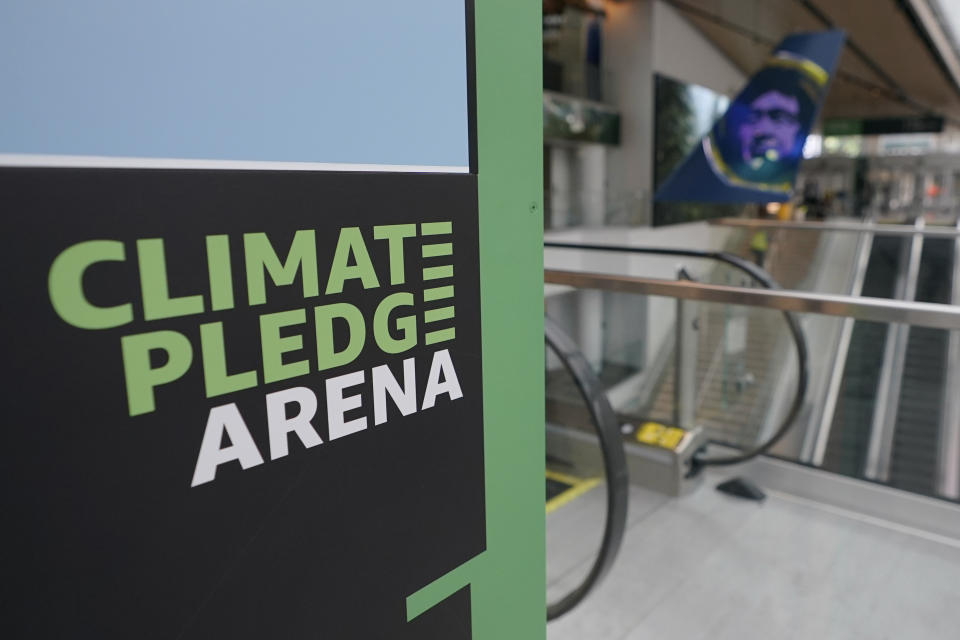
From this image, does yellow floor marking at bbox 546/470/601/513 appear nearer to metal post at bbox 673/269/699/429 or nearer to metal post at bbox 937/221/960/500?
metal post at bbox 673/269/699/429

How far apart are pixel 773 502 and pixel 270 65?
9.51 feet

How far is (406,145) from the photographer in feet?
2.57

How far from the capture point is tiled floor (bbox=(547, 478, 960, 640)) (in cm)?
216

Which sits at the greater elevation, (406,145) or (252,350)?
(406,145)

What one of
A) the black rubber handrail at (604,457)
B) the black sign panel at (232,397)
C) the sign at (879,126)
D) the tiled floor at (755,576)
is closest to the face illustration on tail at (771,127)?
the tiled floor at (755,576)

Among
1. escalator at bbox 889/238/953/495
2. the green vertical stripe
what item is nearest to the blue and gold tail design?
escalator at bbox 889/238/953/495

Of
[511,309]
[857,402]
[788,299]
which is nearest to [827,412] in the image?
[857,402]

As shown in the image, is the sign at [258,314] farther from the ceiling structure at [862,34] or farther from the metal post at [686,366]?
the ceiling structure at [862,34]

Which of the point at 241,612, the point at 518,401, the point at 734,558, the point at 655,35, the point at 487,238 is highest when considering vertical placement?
the point at 655,35

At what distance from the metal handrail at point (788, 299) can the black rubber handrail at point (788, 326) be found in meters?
0.45

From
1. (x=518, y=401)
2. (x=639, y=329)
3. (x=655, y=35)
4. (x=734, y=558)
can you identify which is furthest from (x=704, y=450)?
(x=655, y=35)

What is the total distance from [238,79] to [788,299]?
2.07 meters

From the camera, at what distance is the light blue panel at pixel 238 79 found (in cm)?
51

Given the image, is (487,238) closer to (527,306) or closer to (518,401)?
(527,306)
